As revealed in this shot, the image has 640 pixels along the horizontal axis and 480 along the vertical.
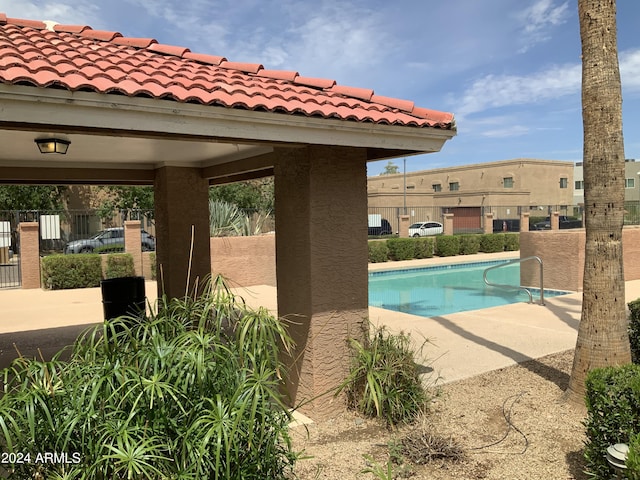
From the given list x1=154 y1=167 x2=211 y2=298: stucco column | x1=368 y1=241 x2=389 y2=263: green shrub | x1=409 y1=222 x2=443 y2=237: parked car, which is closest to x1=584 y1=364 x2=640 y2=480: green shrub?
x1=154 y1=167 x2=211 y2=298: stucco column

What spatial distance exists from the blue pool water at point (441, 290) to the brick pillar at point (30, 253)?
439 inches

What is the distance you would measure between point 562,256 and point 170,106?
44.5 ft

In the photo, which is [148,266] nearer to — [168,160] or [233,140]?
[168,160]

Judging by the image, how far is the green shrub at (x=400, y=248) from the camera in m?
25.6

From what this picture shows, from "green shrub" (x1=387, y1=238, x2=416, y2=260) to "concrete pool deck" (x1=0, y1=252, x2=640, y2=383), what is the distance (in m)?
11.6

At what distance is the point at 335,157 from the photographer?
217 inches

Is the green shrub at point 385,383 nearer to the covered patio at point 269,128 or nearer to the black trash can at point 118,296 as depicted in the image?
the covered patio at point 269,128

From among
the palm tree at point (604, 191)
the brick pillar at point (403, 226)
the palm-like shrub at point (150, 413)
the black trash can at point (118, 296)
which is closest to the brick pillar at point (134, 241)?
the black trash can at point (118, 296)

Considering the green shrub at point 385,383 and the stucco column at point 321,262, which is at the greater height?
the stucco column at point 321,262

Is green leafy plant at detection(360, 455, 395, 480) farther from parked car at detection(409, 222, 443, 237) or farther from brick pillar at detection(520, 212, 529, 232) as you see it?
parked car at detection(409, 222, 443, 237)

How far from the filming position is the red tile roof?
4.01 m

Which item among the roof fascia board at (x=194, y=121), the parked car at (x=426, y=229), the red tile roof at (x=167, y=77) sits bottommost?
the parked car at (x=426, y=229)

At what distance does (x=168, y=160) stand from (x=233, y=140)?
152 inches

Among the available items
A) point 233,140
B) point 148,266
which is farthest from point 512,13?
point 148,266
